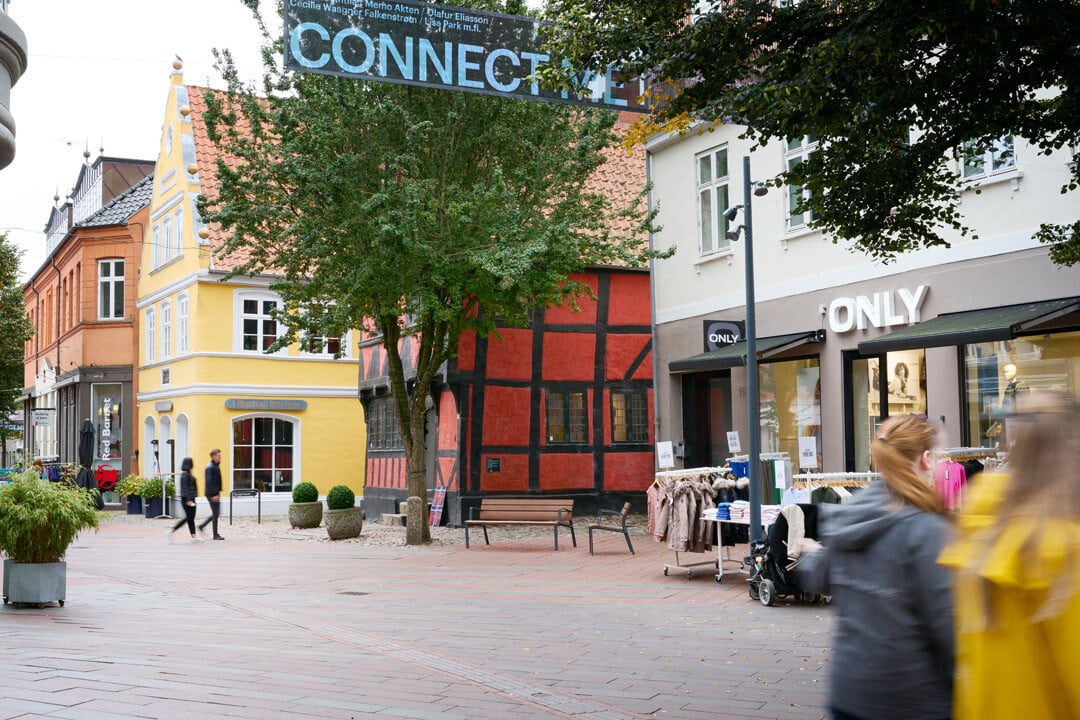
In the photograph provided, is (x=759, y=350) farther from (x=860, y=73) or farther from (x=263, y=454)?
(x=263, y=454)

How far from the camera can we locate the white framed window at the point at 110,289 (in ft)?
127

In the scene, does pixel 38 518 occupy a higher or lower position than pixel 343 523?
higher

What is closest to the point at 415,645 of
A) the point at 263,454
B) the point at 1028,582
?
the point at 1028,582

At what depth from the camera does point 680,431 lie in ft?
66.2

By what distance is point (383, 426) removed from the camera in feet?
89.4

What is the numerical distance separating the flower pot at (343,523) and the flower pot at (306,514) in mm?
3385

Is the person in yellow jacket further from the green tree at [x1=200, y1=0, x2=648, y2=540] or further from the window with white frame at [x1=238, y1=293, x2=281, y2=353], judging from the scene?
the window with white frame at [x1=238, y1=293, x2=281, y2=353]

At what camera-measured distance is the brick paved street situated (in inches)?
273

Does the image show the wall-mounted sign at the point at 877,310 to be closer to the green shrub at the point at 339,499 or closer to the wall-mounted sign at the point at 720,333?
the wall-mounted sign at the point at 720,333

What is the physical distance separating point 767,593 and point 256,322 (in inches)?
946

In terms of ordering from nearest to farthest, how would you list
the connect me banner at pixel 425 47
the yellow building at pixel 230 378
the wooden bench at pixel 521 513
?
the connect me banner at pixel 425 47
the wooden bench at pixel 521 513
the yellow building at pixel 230 378

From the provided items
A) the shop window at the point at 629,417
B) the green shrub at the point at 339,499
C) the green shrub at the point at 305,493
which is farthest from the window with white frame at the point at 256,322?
the shop window at the point at 629,417

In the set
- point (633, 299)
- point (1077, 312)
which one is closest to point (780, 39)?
point (1077, 312)

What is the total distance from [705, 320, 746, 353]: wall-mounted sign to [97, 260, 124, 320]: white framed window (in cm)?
2643
